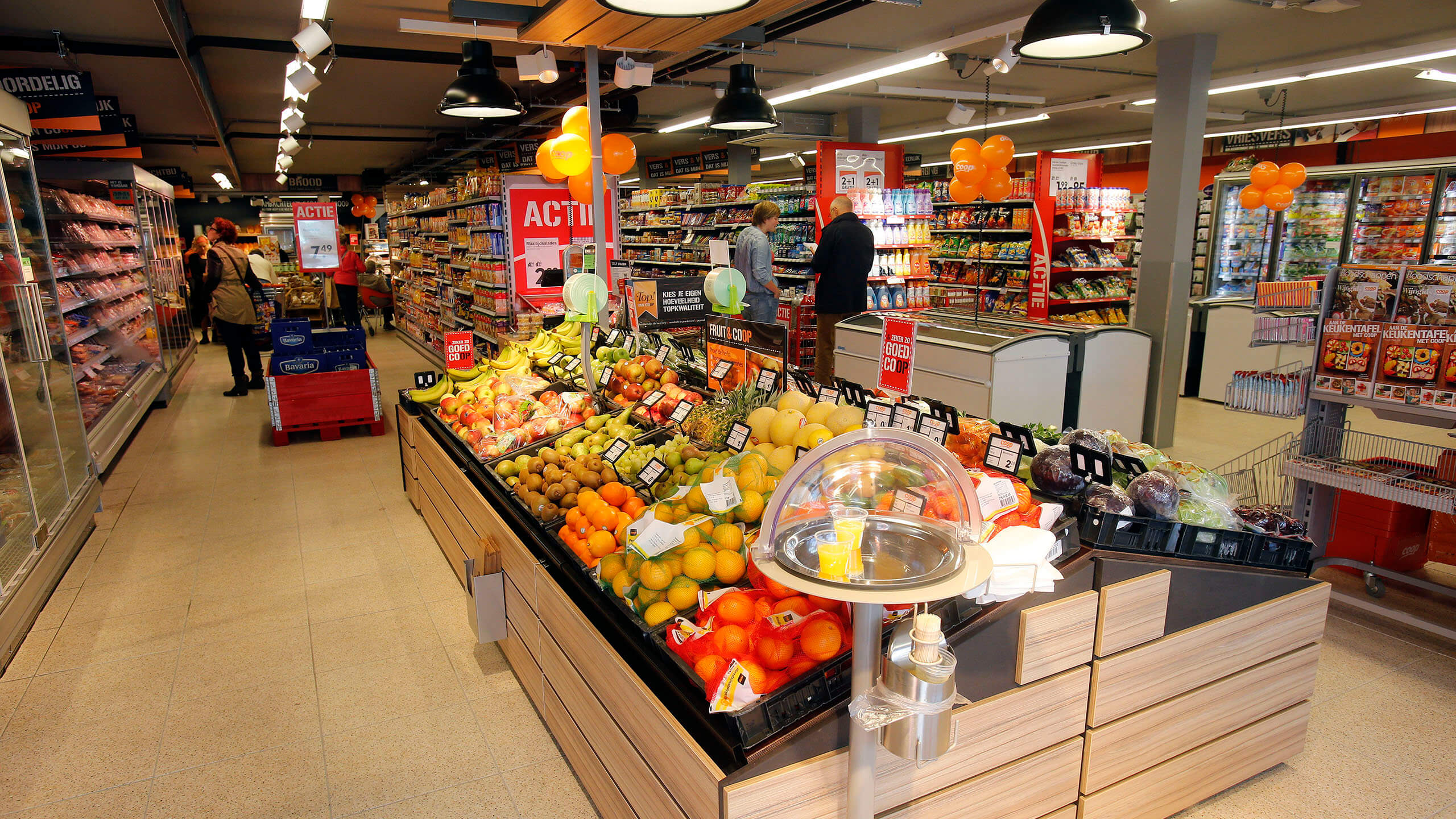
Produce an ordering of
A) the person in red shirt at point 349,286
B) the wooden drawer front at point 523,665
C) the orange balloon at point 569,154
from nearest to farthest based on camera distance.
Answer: the wooden drawer front at point 523,665
the orange balloon at point 569,154
the person in red shirt at point 349,286

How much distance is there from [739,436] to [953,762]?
4.25 feet

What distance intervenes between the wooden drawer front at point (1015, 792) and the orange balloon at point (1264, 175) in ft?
29.5

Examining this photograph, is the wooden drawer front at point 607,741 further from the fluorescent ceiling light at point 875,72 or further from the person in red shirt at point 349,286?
the person in red shirt at point 349,286

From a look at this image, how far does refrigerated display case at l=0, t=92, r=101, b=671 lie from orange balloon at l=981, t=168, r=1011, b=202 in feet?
26.3

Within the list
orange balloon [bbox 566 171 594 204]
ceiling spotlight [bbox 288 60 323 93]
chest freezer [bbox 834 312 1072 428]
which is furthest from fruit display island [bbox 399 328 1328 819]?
ceiling spotlight [bbox 288 60 323 93]

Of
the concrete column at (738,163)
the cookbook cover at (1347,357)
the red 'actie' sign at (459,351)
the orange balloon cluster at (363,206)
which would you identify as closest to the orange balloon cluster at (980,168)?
the cookbook cover at (1347,357)

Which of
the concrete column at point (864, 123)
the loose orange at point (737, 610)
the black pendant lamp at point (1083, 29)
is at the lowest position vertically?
the loose orange at point (737, 610)

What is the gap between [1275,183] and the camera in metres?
→ 8.64

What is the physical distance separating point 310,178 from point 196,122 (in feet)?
37.7

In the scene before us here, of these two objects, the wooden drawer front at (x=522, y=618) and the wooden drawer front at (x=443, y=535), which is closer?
the wooden drawer front at (x=522, y=618)

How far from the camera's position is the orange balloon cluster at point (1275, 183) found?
8.59 meters

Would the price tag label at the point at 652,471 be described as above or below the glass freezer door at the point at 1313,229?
below

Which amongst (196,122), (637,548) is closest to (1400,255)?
(637,548)

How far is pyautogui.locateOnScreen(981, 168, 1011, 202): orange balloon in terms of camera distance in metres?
8.34
